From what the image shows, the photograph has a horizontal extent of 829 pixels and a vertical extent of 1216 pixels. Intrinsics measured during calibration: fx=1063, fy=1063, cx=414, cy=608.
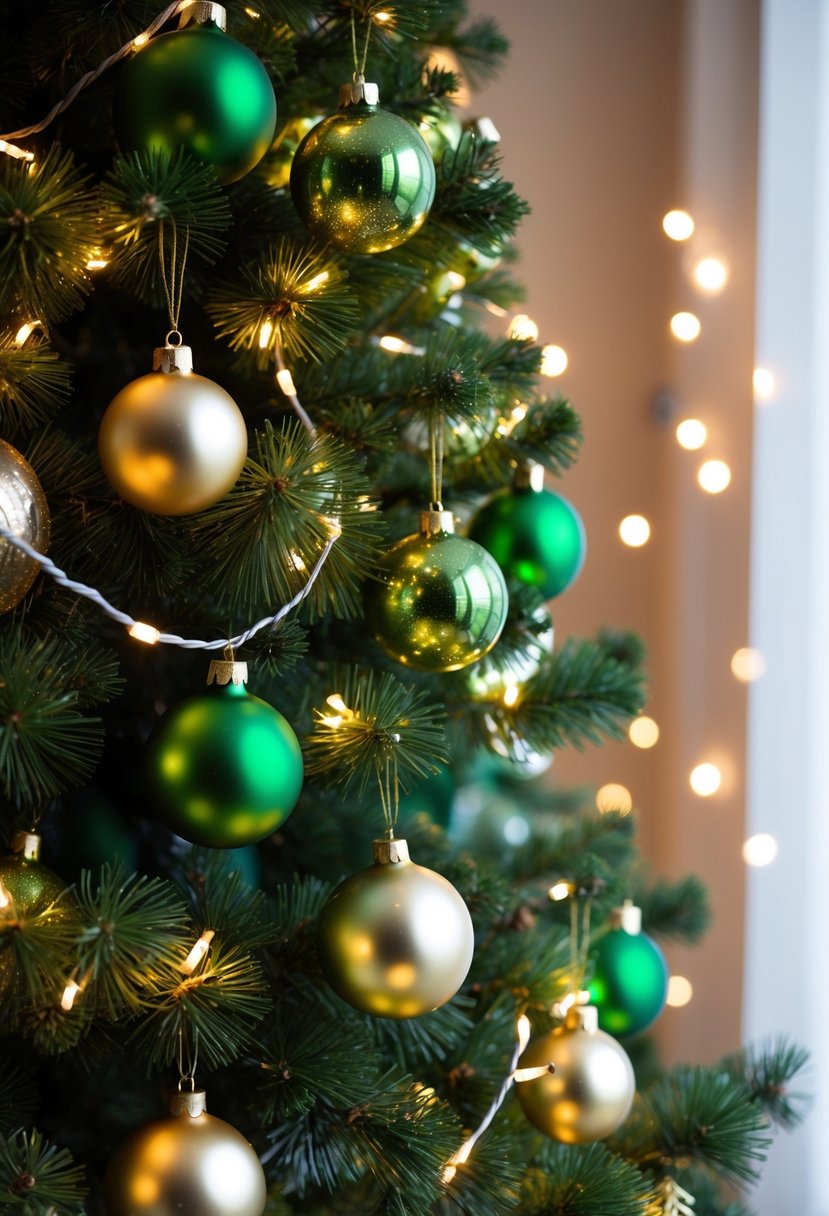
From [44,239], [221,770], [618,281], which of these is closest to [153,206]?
[44,239]

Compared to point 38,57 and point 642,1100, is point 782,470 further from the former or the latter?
point 38,57

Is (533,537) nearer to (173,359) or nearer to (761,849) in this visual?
(173,359)

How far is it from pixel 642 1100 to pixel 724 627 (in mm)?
581

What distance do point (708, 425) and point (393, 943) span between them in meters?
0.89

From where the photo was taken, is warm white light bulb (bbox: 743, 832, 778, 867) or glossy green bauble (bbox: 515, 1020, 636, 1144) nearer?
glossy green bauble (bbox: 515, 1020, 636, 1144)

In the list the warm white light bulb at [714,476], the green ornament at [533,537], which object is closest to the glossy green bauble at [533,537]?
the green ornament at [533,537]

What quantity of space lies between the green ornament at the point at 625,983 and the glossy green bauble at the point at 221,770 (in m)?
0.39

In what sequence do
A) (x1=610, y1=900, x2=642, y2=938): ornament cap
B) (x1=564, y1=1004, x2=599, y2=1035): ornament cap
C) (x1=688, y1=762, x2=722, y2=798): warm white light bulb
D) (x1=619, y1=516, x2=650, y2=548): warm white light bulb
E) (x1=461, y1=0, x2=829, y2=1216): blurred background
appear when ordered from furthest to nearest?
(x1=619, y1=516, x2=650, y2=548): warm white light bulb, (x1=688, y1=762, x2=722, y2=798): warm white light bulb, (x1=461, y1=0, x2=829, y2=1216): blurred background, (x1=610, y1=900, x2=642, y2=938): ornament cap, (x1=564, y1=1004, x2=599, y2=1035): ornament cap

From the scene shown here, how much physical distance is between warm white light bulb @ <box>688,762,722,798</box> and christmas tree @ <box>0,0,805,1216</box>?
40cm

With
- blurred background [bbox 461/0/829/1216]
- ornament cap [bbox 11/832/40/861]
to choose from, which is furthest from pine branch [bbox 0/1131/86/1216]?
blurred background [bbox 461/0/829/1216]

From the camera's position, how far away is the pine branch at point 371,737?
64cm

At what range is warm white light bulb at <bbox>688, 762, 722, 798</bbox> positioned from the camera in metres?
1.24

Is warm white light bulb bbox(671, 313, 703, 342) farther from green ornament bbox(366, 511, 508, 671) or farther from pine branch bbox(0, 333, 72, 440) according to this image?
pine branch bbox(0, 333, 72, 440)

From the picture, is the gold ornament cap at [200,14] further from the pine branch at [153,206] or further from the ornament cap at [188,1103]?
the ornament cap at [188,1103]
